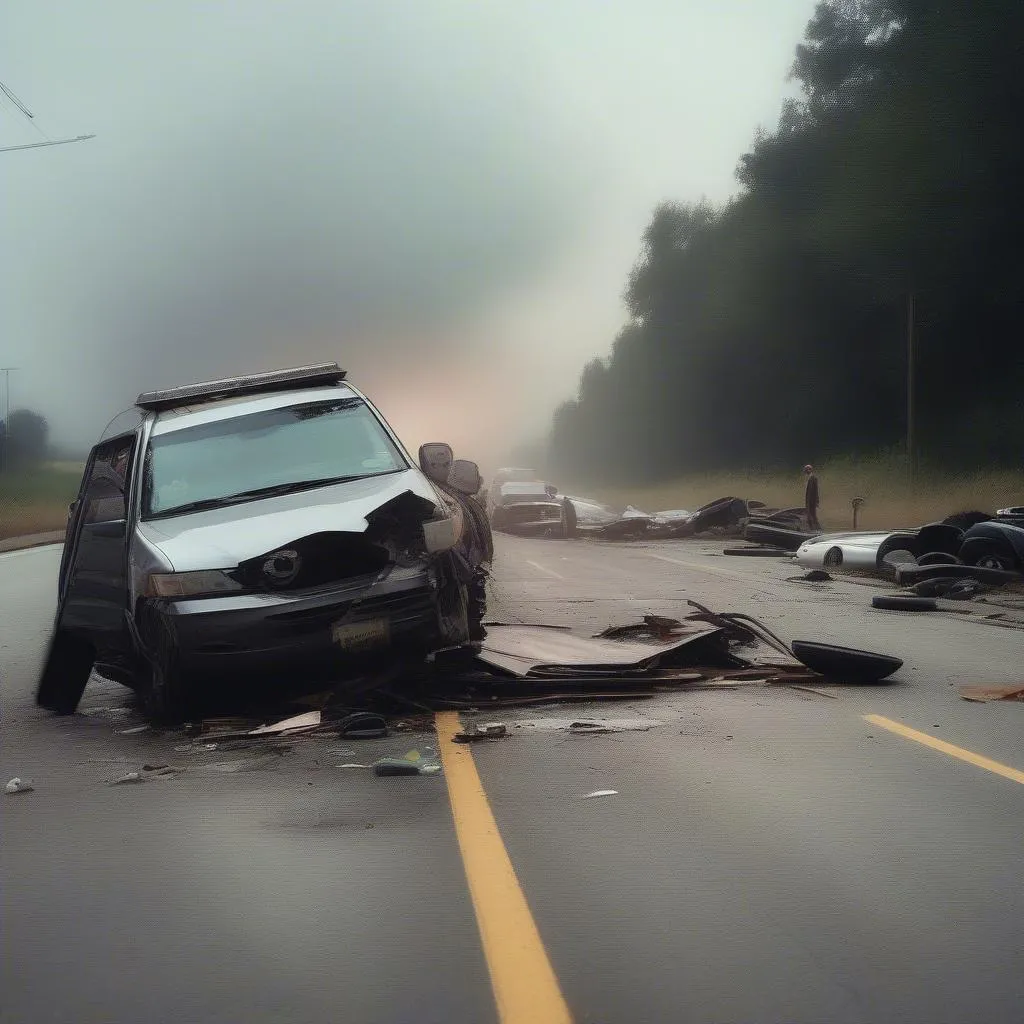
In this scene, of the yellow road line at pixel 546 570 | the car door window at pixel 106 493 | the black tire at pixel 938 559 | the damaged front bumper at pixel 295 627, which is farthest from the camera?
the yellow road line at pixel 546 570

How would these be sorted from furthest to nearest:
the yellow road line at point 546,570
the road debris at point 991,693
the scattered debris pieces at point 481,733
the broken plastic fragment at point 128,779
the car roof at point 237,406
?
the yellow road line at point 546,570
the car roof at point 237,406
the road debris at point 991,693
the scattered debris pieces at point 481,733
the broken plastic fragment at point 128,779

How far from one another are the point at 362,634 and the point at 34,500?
5641 centimetres

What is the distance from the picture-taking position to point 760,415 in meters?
77.0

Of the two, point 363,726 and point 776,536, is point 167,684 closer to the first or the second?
point 363,726

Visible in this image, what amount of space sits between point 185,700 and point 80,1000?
4.02 meters

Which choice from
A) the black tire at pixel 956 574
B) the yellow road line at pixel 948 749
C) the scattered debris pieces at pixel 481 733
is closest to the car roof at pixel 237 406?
the scattered debris pieces at pixel 481 733

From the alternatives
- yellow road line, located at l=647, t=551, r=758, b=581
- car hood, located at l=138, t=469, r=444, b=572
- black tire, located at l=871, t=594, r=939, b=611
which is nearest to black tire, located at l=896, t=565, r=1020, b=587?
black tire, located at l=871, t=594, r=939, b=611

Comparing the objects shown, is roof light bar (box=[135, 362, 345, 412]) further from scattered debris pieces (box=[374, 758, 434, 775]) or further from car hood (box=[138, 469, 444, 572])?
scattered debris pieces (box=[374, 758, 434, 775])

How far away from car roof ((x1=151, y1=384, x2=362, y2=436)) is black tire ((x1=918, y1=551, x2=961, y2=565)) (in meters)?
10.6

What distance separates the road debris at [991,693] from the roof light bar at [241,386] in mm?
4848

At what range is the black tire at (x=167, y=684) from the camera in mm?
7312

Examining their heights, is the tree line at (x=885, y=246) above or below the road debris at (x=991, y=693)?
above

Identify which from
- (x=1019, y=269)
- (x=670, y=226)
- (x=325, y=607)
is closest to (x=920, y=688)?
(x=325, y=607)

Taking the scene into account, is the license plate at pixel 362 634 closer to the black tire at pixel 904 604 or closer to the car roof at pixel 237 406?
the car roof at pixel 237 406
